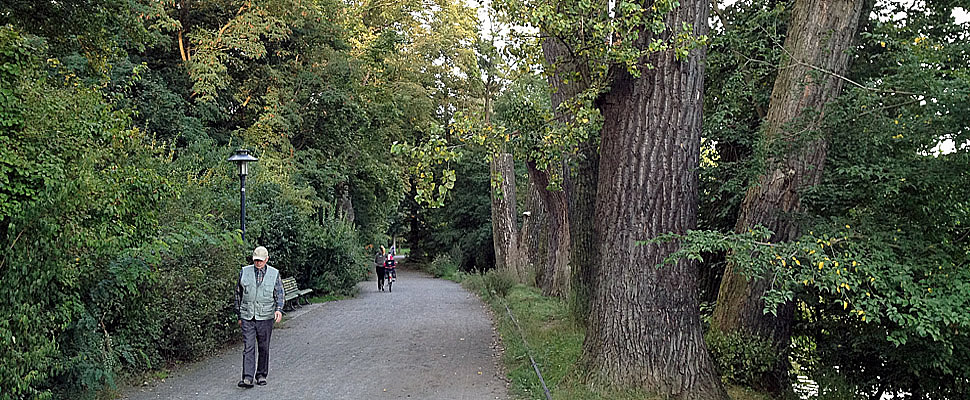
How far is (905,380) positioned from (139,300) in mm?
8930

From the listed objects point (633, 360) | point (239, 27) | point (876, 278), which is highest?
point (239, 27)

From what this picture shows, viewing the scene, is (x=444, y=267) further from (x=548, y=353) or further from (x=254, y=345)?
(x=254, y=345)

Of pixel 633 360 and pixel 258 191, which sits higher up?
pixel 258 191

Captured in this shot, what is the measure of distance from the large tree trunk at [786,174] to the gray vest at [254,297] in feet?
18.6

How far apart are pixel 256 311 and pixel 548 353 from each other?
13.7 feet

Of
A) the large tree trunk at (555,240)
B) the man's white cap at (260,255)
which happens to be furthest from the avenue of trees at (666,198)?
the large tree trunk at (555,240)

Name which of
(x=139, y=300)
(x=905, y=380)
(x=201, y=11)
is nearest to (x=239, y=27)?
(x=201, y=11)

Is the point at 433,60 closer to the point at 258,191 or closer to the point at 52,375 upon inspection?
the point at 258,191

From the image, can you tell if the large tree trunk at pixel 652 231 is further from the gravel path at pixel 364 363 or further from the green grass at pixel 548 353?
the gravel path at pixel 364 363

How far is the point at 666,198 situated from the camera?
8164 mm

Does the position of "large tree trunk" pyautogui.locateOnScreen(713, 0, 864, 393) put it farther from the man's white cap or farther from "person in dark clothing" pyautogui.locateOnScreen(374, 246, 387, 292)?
"person in dark clothing" pyautogui.locateOnScreen(374, 246, 387, 292)

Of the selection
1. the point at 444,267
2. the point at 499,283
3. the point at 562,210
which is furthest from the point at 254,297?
the point at 444,267

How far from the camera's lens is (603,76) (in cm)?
863

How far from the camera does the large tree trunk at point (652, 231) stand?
26.4 ft
